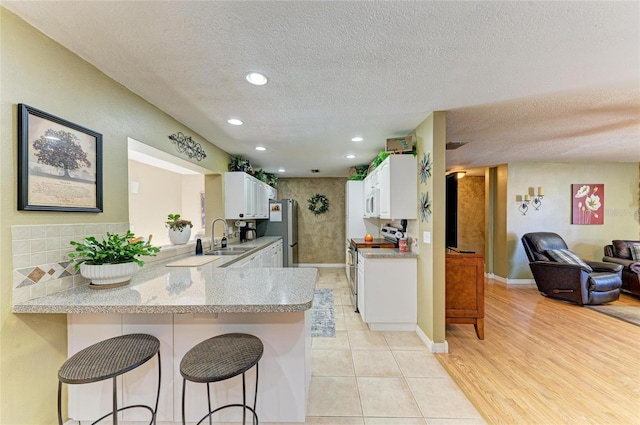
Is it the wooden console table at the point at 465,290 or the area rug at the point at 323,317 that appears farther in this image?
the area rug at the point at 323,317

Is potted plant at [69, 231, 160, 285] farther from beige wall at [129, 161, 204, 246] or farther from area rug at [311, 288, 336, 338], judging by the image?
beige wall at [129, 161, 204, 246]

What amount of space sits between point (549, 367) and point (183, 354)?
9.94 feet

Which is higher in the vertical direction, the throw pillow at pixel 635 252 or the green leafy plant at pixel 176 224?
the green leafy plant at pixel 176 224

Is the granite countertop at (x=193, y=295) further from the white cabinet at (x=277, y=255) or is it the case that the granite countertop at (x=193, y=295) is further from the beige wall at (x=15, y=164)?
the white cabinet at (x=277, y=255)

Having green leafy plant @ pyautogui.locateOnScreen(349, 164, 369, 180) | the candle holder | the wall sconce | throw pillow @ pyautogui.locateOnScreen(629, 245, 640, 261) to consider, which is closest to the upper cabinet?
green leafy plant @ pyautogui.locateOnScreen(349, 164, 369, 180)

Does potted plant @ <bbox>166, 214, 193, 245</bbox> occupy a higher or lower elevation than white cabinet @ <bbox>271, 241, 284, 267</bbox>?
higher

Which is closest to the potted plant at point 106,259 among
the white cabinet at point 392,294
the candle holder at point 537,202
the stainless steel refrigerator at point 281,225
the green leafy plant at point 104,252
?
the green leafy plant at point 104,252

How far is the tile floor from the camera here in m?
1.72

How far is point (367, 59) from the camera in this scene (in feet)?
5.42

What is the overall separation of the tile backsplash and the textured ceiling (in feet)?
3.65

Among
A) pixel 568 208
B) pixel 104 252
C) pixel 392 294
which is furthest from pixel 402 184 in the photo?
pixel 568 208

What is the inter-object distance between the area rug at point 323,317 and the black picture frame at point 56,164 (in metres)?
2.15

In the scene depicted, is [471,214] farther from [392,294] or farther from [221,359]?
[221,359]

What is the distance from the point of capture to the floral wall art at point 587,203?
4.86 meters
